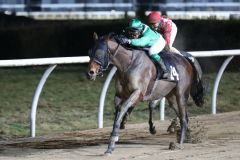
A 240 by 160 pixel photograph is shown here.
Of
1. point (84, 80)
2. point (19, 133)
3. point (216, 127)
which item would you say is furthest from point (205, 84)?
point (84, 80)

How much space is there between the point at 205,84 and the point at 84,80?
7021mm

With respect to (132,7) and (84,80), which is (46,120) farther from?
(132,7)

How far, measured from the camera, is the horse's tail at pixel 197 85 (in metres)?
8.23

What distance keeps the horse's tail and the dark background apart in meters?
9.68

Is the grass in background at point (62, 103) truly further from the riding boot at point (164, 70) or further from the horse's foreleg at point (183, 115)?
the riding boot at point (164, 70)

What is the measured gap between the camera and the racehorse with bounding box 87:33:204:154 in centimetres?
699

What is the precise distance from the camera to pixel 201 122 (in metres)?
9.59

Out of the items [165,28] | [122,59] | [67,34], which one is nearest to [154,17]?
[165,28]

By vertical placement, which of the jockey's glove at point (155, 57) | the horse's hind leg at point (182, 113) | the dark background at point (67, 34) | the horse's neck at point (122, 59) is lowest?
the dark background at point (67, 34)

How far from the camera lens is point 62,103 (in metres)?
12.2

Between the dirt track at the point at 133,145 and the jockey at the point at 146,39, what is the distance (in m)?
0.76

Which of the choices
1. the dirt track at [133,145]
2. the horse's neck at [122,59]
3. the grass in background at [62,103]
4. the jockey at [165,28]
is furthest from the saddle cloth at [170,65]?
the grass in background at [62,103]

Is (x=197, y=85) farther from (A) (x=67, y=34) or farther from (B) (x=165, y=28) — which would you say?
(A) (x=67, y=34)

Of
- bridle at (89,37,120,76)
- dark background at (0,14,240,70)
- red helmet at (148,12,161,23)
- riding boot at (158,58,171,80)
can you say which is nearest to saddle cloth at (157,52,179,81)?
riding boot at (158,58,171,80)
